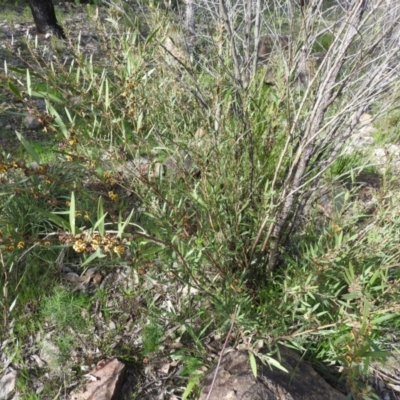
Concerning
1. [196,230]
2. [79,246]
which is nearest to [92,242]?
[79,246]

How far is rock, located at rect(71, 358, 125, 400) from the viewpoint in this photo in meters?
1.65

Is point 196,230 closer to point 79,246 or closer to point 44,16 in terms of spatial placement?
point 79,246

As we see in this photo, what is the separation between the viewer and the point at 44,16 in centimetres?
509

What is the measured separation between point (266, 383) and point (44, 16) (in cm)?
540

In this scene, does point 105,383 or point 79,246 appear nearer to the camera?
point 79,246

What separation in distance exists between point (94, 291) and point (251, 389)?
1.09 m

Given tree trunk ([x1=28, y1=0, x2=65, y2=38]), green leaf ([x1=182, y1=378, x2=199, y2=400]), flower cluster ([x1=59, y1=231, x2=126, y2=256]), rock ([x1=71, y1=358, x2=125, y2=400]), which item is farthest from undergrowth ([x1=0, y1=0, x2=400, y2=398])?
tree trunk ([x1=28, y1=0, x2=65, y2=38])

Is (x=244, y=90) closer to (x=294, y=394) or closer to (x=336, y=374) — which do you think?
(x=294, y=394)

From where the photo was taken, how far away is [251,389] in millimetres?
1449

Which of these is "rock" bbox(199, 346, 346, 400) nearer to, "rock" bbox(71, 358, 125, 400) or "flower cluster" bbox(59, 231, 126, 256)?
"rock" bbox(71, 358, 125, 400)

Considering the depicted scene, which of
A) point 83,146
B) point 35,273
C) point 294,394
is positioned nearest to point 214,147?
point 83,146

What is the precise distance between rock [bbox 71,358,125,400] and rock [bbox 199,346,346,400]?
417 mm

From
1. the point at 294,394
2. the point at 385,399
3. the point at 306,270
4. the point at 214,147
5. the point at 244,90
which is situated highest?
the point at 244,90

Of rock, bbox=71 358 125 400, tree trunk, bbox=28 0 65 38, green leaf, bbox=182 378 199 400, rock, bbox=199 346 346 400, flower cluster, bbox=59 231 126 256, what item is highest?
flower cluster, bbox=59 231 126 256
